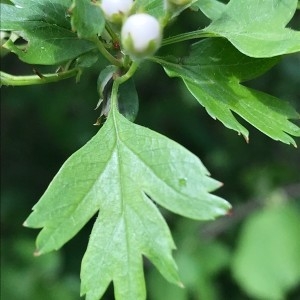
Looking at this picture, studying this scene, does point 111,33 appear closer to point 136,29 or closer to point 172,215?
point 136,29

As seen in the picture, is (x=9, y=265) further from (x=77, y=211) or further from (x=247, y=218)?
(x=77, y=211)

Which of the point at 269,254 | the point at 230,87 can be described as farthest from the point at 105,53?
the point at 269,254

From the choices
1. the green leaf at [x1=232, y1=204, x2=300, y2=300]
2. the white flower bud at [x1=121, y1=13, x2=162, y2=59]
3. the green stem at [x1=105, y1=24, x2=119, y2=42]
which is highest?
the white flower bud at [x1=121, y1=13, x2=162, y2=59]

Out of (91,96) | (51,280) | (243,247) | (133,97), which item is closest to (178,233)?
(243,247)

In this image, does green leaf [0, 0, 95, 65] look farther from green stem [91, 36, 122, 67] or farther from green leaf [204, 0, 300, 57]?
green leaf [204, 0, 300, 57]

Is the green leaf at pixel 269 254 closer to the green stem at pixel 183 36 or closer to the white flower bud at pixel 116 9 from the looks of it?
the green stem at pixel 183 36

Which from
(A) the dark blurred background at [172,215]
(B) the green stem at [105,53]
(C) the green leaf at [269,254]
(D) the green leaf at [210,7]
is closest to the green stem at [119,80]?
(B) the green stem at [105,53]

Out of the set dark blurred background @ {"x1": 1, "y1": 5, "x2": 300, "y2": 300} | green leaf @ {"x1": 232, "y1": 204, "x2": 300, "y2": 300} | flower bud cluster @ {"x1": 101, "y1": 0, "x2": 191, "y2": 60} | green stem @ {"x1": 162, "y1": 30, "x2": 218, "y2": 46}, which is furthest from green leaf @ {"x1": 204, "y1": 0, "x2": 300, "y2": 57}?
green leaf @ {"x1": 232, "y1": 204, "x2": 300, "y2": 300}
